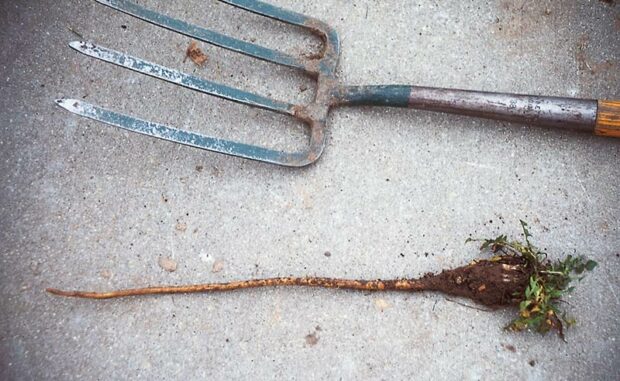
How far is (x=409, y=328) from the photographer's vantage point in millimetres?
1776

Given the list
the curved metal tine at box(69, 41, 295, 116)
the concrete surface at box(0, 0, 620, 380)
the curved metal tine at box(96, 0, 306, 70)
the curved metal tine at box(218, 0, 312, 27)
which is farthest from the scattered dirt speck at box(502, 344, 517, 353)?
the curved metal tine at box(218, 0, 312, 27)

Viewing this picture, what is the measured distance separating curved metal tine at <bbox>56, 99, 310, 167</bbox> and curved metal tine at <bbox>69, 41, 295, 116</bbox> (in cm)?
15

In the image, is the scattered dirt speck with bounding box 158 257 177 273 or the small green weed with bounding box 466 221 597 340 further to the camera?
the scattered dirt speck with bounding box 158 257 177 273

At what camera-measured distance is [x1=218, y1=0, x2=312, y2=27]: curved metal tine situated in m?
1.84

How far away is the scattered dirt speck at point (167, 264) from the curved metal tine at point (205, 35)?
0.76 m

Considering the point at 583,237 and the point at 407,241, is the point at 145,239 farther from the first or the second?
the point at 583,237

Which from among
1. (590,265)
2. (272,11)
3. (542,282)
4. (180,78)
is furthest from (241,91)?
(590,265)

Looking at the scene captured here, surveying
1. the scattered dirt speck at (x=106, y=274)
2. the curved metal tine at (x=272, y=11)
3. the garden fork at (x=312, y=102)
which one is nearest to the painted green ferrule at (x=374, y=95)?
the garden fork at (x=312, y=102)

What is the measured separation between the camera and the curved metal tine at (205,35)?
5.80 ft

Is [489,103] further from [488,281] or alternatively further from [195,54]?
[195,54]

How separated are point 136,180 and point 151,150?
0.39 ft

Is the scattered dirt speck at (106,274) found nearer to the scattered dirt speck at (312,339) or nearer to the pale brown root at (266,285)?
the pale brown root at (266,285)

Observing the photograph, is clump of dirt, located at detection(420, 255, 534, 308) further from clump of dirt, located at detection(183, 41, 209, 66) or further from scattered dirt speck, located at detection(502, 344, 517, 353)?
clump of dirt, located at detection(183, 41, 209, 66)

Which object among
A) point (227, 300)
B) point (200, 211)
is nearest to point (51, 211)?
point (200, 211)
